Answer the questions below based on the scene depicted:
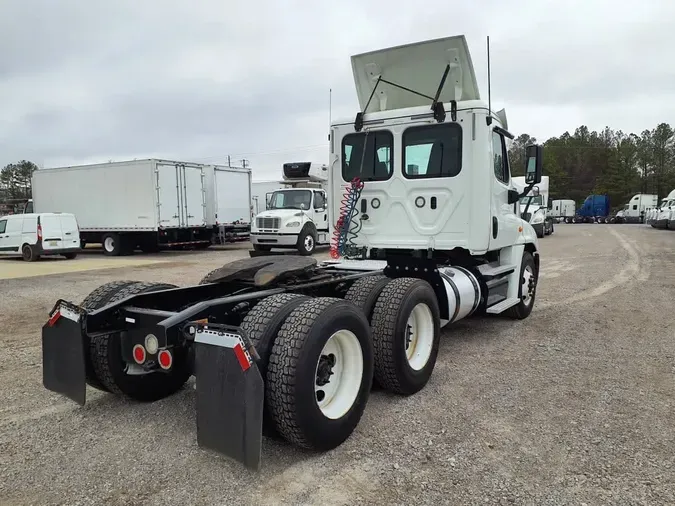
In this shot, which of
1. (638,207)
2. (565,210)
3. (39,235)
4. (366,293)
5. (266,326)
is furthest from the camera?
(565,210)

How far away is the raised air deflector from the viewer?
6031 millimetres

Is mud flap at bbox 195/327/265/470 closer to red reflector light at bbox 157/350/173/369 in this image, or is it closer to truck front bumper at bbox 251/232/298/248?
red reflector light at bbox 157/350/173/369

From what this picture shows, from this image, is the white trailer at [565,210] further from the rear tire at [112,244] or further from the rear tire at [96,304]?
the rear tire at [96,304]

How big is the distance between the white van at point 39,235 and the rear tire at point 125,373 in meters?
15.4

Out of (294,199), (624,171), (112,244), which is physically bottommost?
(112,244)

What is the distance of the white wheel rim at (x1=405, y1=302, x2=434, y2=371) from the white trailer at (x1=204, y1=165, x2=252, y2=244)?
56.2ft

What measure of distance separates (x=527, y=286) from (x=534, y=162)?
1.88 meters

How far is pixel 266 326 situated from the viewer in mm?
3201

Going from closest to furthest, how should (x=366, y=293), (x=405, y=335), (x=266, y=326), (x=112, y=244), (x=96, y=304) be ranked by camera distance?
(x=266, y=326) < (x=96, y=304) < (x=405, y=335) < (x=366, y=293) < (x=112, y=244)

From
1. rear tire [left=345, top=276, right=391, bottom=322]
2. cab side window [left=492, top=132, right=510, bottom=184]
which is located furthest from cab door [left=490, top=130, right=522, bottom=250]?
rear tire [left=345, top=276, right=391, bottom=322]

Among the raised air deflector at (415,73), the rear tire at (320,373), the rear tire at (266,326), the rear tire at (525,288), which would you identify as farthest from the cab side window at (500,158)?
the rear tire at (266,326)

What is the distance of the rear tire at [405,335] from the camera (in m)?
4.18

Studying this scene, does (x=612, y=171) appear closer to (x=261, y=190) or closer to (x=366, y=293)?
(x=261, y=190)

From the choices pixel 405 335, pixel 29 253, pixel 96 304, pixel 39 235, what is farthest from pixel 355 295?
pixel 29 253
